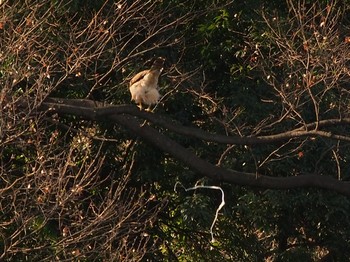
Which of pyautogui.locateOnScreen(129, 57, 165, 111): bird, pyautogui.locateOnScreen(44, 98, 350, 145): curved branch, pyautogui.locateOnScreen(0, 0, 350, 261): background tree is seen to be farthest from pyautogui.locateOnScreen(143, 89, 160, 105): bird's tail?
pyautogui.locateOnScreen(0, 0, 350, 261): background tree

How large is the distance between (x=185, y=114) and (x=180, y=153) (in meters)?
3.11

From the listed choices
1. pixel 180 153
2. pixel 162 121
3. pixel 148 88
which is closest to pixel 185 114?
pixel 180 153

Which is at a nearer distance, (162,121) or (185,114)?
(162,121)

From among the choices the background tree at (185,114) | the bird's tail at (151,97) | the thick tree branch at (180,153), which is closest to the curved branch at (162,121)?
the thick tree branch at (180,153)

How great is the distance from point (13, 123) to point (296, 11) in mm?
4160

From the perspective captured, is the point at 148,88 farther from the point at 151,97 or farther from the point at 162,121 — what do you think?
the point at 162,121

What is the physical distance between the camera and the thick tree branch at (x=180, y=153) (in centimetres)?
1266

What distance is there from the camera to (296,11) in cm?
1537

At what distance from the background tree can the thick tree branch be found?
20mm

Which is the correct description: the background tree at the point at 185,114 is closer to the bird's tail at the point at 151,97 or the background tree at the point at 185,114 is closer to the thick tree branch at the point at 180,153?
the thick tree branch at the point at 180,153

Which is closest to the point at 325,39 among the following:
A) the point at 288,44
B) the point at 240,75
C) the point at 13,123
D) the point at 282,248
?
the point at 288,44

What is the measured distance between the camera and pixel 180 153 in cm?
1328

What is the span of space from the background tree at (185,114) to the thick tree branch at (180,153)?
0.07 feet

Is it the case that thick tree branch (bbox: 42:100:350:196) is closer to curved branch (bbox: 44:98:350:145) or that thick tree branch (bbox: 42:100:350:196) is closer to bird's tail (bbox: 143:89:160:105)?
curved branch (bbox: 44:98:350:145)
